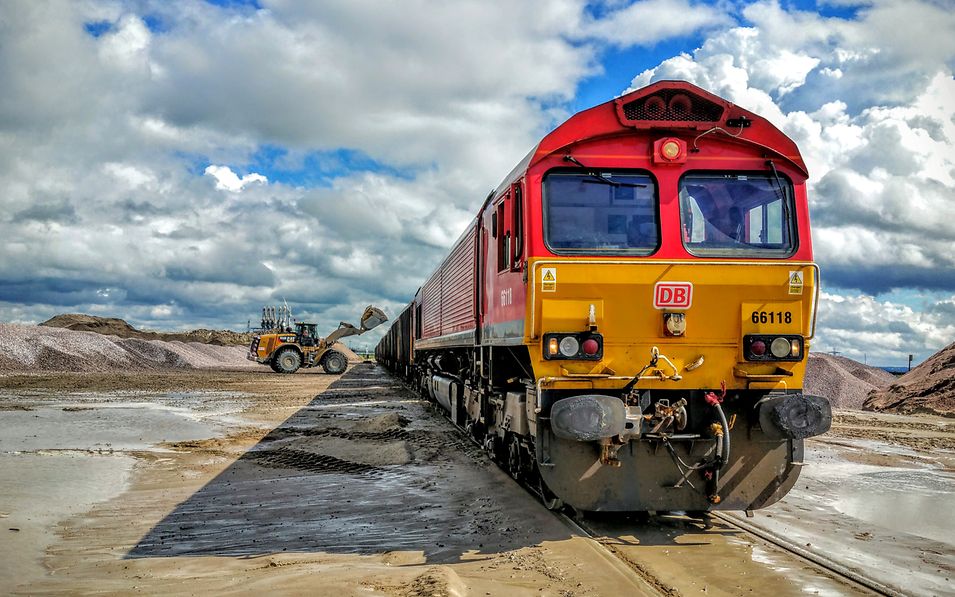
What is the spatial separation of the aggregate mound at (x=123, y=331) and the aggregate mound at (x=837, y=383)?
70399 mm

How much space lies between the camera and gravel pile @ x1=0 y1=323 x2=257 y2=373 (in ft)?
135

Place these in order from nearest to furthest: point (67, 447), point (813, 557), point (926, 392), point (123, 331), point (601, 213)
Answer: point (813, 557), point (601, 213), point (67, 447), point (926, 392), point (123, 331)

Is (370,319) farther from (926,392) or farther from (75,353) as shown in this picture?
(926,392)

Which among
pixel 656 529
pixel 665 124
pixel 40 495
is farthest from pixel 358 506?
pixel 665 124

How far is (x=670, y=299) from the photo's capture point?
6.95 meters

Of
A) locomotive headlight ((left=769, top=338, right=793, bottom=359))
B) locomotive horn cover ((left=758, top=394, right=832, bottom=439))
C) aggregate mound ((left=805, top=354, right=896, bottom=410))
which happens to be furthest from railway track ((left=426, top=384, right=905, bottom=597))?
aggregate mound ((left=805, top=354, right=896, bottom=410))

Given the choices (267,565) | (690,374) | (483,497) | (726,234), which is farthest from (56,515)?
(726,234)

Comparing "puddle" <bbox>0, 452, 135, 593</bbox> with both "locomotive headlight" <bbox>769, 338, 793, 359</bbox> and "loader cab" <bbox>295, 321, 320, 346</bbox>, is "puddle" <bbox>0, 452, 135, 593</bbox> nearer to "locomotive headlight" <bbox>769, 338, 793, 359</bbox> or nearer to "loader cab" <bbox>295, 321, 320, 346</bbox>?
"locomotive headlight" <bbox>769, 338, 793, 359</bbox>

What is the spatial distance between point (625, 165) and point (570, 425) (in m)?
2.48

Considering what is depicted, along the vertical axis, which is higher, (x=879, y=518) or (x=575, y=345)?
(x=575, y=345)

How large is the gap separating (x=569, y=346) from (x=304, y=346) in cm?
3994

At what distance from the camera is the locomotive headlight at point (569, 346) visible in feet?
22.3

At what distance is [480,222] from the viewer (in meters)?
10.6

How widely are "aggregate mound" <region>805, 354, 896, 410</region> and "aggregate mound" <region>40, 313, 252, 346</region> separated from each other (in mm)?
70399
